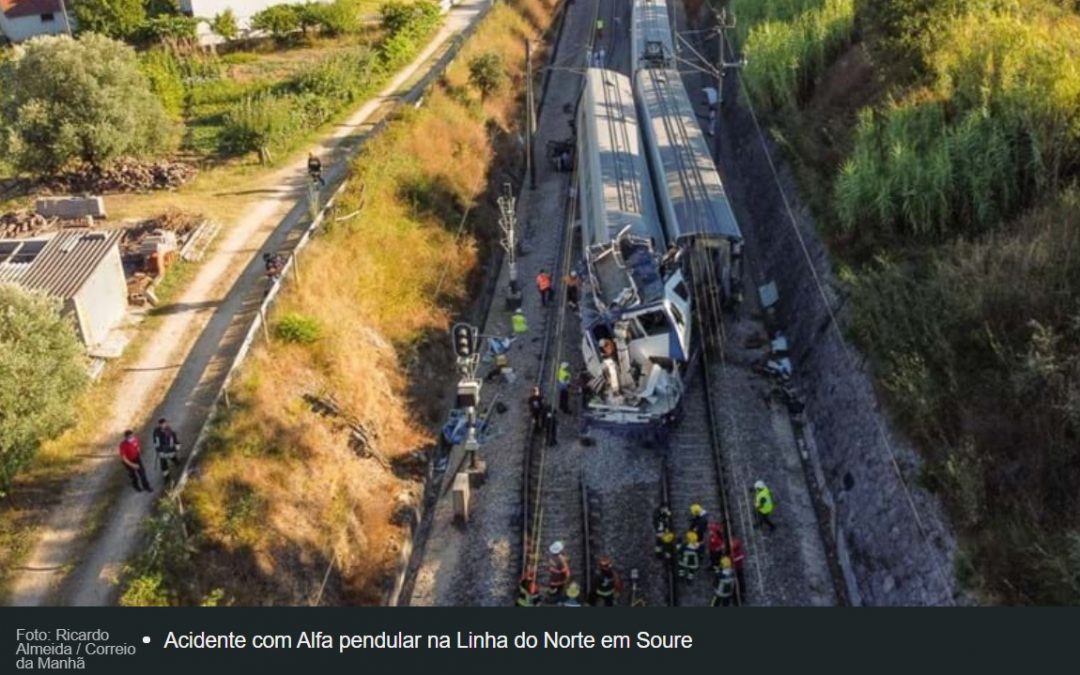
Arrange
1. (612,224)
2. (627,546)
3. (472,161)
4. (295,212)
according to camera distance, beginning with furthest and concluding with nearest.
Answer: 1. (472,161)
2. (295,212)
3. (612,224)
4. (627,546)

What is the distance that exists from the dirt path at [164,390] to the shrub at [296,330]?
1.11 metres

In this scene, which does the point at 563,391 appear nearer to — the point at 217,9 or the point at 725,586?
the point at 725,586

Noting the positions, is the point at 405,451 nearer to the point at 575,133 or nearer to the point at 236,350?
the point at 236,350

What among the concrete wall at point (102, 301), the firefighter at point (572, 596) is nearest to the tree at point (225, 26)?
the concrete wall at point (102, 301)

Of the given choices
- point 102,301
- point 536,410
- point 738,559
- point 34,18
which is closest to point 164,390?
point 102,301

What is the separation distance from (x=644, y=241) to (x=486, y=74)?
18239 millimetres

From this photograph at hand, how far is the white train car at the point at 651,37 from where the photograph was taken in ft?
124

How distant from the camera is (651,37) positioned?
40.1m

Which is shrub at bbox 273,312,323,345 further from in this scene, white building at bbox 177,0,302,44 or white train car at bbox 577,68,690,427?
white building at bbox 177,0,302,44

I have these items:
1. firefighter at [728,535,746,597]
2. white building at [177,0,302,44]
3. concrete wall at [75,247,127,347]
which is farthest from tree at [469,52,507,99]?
firefighter at [728,535,746,597]

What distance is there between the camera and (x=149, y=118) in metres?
29.6

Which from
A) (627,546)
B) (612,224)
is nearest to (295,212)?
(612,224)

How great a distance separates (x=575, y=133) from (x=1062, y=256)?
24013 millimetres

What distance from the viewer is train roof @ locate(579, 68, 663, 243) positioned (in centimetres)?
2414
